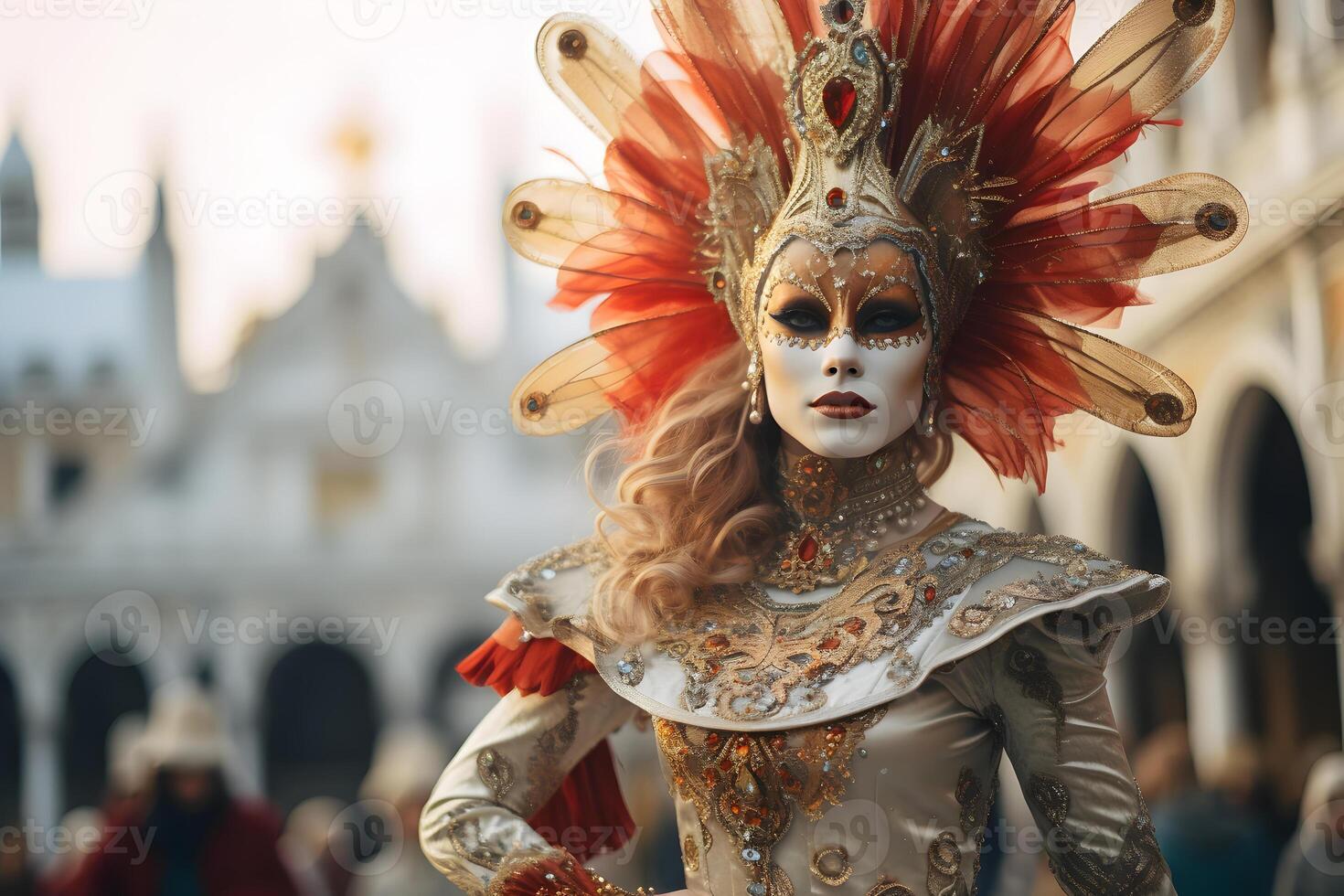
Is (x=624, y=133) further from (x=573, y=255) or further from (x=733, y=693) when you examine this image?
(x=733, y=693)

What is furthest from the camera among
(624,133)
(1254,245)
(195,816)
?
(1254,245)

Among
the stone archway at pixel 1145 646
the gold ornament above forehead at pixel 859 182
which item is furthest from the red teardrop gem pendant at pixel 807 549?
the stone archway at pixel 1145 646

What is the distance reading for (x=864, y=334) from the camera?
2078mm

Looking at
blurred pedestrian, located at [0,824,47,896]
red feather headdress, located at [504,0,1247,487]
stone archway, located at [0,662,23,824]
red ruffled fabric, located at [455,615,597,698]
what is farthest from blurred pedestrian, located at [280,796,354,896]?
stone archway, located at [0,662,23,824]

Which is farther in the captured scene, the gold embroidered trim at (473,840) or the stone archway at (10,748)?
the stone archway at (10,748)

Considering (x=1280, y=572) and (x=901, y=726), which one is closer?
(x=901, y=726)

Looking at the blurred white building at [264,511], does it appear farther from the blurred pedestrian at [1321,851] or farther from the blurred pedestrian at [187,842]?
the blurred pedestrian at [187,842]

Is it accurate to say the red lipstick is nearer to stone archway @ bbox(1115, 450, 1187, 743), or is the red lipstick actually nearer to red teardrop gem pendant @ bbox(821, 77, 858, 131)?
red teardrop gem pendant @ bbox(821, 77, 858, 131)

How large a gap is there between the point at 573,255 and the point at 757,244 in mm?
323

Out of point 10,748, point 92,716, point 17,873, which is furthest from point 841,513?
point 10,748

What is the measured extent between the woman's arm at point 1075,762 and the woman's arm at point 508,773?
53 cm

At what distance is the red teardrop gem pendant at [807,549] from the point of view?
7.34ft

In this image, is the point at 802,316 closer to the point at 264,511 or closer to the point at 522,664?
the point at 522,664

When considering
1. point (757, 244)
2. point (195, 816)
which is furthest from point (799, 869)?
point (195, 816)
